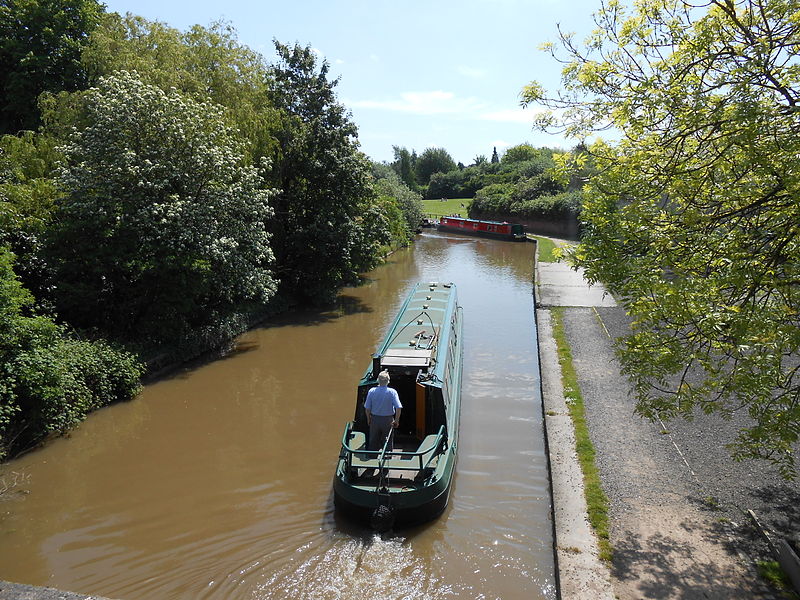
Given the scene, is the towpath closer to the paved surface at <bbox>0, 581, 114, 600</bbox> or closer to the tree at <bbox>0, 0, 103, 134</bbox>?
the paved surface at <bbox>0, 581, 114, 600</bbox>

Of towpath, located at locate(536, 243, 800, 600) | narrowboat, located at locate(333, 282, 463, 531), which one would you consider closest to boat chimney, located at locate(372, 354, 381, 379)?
narrowboat, located at locate(333, 282, 463, 531)

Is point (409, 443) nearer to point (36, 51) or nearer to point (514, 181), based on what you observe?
point (36, 51)

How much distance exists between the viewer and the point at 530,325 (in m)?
19.2

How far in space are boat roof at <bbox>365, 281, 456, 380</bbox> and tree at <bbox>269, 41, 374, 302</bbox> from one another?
17.8 feet

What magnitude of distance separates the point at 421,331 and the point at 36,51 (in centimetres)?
2230

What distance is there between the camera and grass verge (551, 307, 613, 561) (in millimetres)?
7102

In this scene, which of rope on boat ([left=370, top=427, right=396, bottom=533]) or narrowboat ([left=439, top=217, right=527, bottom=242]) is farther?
narrowboat ([left=439, top=217, right=527, bottom=242])

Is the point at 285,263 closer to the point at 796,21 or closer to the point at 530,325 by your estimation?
the point at 530,325

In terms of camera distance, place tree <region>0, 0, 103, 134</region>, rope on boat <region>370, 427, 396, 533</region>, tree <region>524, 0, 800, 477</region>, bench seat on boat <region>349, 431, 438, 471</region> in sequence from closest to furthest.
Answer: tree <region>524, 0, 800, 477</region> < rope on boat <region>370, 427, 396, 533</region> < bench seat on boat <region>349, 431, 438, 471</region> < tree <region>0, 0, 103, 134</region>

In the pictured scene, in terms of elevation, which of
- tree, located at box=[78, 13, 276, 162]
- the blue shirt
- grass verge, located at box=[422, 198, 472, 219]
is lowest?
the blue shirt

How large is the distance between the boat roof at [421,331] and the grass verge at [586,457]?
2624mm

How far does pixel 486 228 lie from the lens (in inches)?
1912

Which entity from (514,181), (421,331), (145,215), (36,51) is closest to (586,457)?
(421,331)

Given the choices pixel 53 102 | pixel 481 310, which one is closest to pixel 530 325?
pixel 481 310
